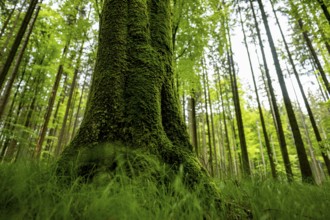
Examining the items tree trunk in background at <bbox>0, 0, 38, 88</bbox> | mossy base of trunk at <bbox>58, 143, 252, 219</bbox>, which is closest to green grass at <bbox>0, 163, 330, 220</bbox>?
mossy base of trunk at <bbox>58, 143, 252, 219</bbox>

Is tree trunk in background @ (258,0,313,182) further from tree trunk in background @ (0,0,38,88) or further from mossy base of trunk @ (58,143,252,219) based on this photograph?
tree trunk in background @ (0,0,38,88)

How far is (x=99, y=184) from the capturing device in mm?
1616

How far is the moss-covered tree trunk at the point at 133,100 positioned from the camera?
204 centimetres

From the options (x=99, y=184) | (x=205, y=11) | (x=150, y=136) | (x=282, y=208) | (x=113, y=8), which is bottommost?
(x=282, y=208)

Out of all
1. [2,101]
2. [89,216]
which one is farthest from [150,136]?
[2,101]

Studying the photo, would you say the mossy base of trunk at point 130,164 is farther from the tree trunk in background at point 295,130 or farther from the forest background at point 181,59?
the tree trunk in background at point 295,130

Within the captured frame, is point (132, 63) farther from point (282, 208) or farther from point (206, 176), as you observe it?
point (282, 208)

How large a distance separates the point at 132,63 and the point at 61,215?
177 cm

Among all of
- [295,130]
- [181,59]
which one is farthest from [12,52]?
[295,130]

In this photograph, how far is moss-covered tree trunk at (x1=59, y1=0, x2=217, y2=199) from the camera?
2045mm

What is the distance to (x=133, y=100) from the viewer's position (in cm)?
225

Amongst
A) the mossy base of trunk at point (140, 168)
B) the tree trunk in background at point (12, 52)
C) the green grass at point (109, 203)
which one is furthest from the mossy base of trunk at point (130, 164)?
the tree trunk in background at point (12, 52)

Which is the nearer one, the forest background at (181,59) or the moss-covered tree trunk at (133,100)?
the moss-covered tree trunk at (133,100)

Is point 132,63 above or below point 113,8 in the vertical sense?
below
